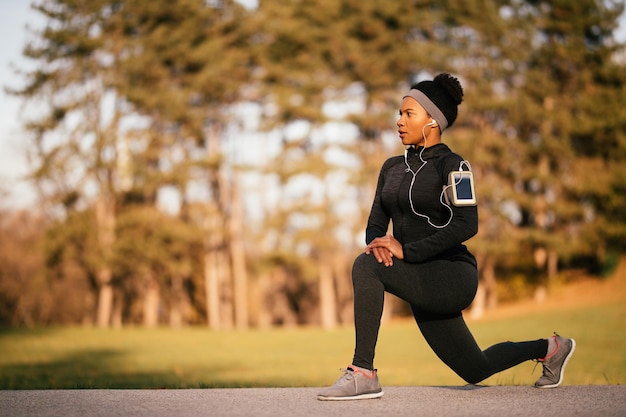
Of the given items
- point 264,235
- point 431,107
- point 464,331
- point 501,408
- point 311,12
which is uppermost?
point 311,12

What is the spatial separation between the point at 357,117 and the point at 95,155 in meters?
12.1

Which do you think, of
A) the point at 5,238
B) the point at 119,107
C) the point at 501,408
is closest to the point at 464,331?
the point at 501,408

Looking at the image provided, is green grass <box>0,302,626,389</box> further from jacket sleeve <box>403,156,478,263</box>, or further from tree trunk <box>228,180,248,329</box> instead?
tree trunk <box>228,180,248,329</box>

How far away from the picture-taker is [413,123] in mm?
4609

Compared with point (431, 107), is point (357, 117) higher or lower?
higher

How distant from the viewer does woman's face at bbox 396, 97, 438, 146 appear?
15.1ft

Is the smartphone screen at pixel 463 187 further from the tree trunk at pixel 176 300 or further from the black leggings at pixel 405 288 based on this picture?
the tree trunk at pixel 176 300

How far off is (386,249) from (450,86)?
43.0 inches

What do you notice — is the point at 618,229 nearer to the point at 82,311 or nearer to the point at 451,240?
the point at 82,311

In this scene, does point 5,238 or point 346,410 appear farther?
point 5,238

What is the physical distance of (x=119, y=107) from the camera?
37.2 meters

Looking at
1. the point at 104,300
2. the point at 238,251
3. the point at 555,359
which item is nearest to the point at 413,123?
the point at 555,359

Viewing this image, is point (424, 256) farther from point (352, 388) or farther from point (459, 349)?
point (352, 388)

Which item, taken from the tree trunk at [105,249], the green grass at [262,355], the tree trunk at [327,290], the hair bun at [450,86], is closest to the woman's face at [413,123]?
the hair bun at [450,86]
